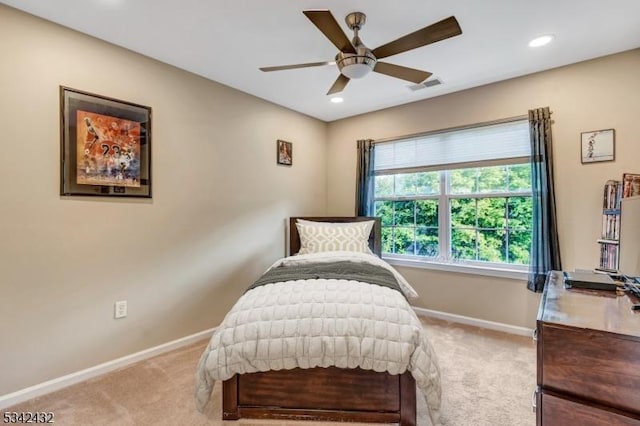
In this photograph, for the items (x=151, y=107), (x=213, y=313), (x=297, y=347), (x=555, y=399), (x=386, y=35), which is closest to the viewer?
(x=555, y=399)

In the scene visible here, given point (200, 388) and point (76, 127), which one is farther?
point (76, 127)

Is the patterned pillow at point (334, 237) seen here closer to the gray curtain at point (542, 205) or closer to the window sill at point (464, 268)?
the window sill at point (464, 268)

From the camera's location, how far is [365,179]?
4012 mm

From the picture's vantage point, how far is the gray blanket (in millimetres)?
2148

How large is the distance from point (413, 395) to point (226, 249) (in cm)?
219

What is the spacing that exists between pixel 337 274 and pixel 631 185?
235cm

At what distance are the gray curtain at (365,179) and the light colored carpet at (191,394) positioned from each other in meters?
1.82

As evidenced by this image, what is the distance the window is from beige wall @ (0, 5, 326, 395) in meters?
1.46

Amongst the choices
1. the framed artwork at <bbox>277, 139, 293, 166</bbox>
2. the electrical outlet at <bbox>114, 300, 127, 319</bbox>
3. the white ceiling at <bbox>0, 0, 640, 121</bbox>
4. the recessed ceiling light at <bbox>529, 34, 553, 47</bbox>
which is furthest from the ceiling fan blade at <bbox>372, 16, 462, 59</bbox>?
the electrical outlet at <bbox>114, 300, 127, 319</bbox>

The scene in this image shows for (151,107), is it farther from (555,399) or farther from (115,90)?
(555,399)

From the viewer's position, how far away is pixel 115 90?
2.44m

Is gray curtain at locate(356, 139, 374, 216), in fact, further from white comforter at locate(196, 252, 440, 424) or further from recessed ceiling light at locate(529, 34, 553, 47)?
white comforter at locate(196, 252, 440, 424)

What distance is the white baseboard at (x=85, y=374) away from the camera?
198cm

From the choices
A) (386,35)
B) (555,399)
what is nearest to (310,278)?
(555,399)
